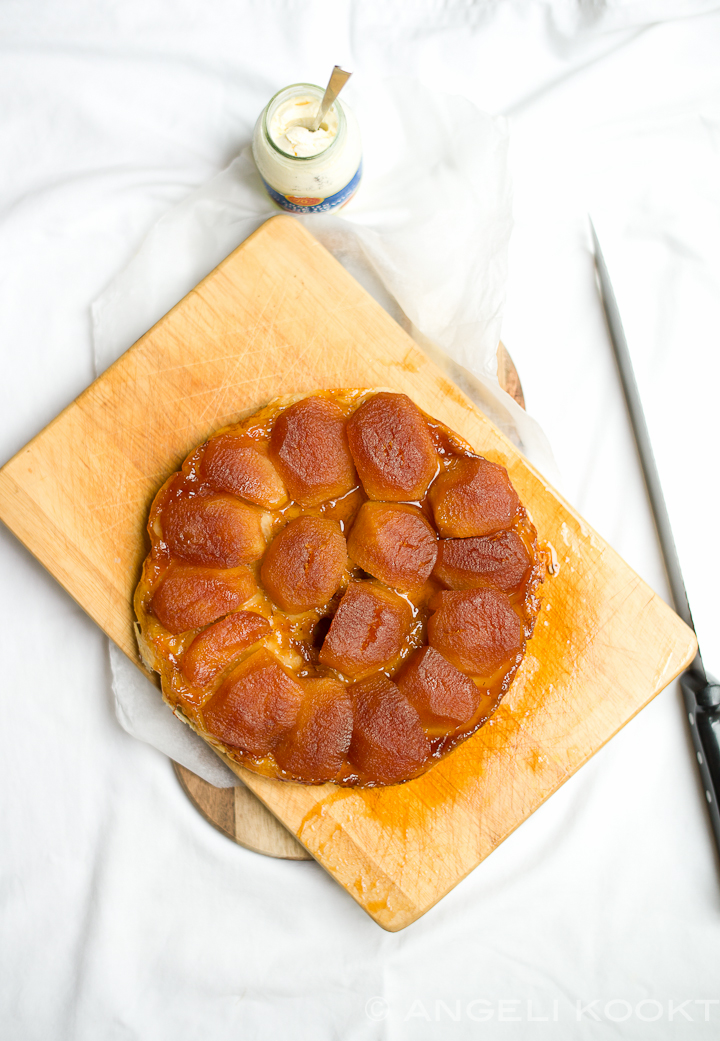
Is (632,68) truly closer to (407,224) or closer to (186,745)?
(407,224)

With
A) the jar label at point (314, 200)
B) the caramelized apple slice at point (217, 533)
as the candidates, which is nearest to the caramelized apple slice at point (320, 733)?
the caramelized apple slice at point (217, 533)

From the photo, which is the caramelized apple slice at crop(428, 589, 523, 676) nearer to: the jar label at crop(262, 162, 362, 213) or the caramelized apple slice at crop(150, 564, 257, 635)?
the caramelized apple slice at crop(150, 564, 257, 635)

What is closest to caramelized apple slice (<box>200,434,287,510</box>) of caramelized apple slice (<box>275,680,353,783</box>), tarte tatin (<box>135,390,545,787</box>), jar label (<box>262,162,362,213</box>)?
tarte tatin (<box>135,390,545,787</box>)

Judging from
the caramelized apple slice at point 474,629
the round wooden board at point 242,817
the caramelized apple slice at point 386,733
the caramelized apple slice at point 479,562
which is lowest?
the round wooden board at point 242,817

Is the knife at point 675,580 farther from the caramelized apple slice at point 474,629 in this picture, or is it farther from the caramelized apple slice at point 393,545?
the caramelized apple slice at point 393,545

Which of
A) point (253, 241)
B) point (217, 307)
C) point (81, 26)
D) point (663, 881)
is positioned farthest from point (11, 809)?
point (81, 26)

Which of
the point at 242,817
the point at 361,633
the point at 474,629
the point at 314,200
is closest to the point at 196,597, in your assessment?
the point at 361,633
